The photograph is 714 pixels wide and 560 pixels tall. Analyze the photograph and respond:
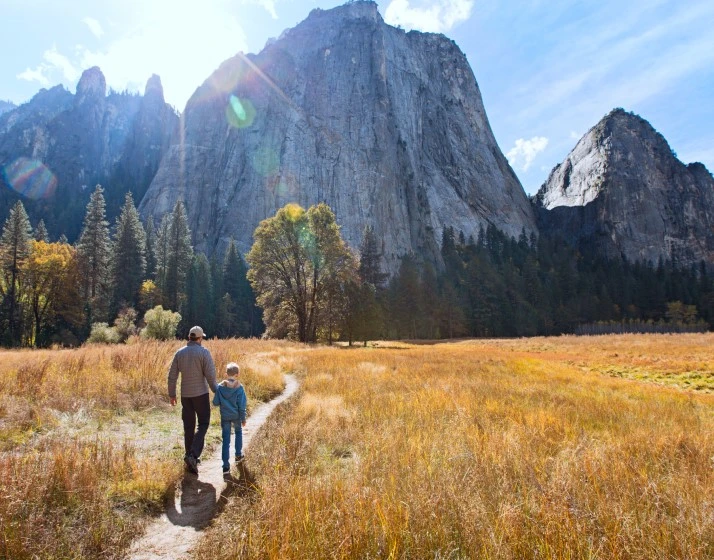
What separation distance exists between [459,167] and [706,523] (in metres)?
136

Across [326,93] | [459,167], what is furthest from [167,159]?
[459,167]

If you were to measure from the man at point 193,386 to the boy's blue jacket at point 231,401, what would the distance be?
151mm

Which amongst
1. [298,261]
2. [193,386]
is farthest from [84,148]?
[193,386]

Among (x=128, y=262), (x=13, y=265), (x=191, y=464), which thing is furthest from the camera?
(x=128, y=262)

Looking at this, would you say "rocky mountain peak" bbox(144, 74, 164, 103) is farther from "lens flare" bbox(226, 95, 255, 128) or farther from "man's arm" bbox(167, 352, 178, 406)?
"man's arm" bbox(167, 352, 178, 406)

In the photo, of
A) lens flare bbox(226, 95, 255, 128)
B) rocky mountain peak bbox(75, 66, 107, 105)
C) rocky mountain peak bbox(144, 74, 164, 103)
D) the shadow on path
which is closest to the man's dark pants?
the shadow on path

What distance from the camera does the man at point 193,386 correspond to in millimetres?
6207

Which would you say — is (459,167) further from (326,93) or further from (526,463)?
(526,463)

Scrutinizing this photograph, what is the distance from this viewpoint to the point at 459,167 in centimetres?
12912

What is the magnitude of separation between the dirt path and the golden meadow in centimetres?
21

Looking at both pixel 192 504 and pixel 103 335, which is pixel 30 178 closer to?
pixel 103 335

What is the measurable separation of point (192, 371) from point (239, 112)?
119 m

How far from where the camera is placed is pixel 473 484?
13.4 ft

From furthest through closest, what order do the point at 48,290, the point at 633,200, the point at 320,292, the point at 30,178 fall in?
the point at 633,200 < the point at 30,178 < the point at 48,290 < the point at 320,292
